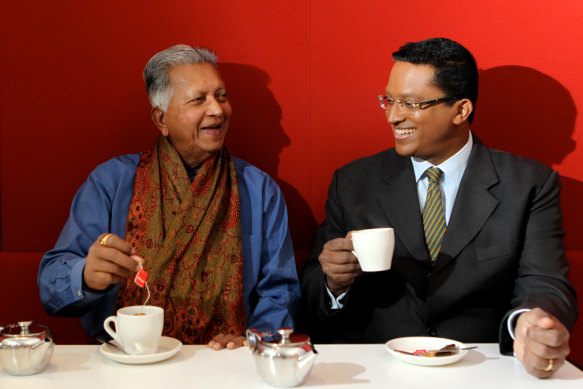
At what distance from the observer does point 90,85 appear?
2320 mm

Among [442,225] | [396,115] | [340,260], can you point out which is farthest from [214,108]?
[442,225]

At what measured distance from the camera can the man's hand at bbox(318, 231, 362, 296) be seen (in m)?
1.67

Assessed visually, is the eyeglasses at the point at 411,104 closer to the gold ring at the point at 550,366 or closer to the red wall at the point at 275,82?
the red wall at the point at 275,82

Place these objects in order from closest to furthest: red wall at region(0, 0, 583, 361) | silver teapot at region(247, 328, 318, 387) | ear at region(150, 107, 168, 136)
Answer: silver teapot at region(247, 328, 318, 387) → ear at region(150, 107, 168, 136) → red wall at region(0, 0, 583, 361)

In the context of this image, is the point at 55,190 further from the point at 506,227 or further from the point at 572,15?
the point at 572,15

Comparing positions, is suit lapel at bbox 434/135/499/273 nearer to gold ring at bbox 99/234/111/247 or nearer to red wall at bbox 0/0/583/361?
red wall at bbox 0/0/583/361

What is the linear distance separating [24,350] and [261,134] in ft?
4.42

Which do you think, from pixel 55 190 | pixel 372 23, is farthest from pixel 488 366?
pixel 55 190

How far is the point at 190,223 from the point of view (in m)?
2.04

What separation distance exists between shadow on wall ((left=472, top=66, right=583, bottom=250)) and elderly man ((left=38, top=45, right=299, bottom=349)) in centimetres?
89

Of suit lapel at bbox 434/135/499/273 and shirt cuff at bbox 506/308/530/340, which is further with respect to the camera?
suit lapel at bbox 434/135/499/273

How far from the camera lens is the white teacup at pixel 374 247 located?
4.79 ft

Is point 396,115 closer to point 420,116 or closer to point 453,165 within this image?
point 420,116

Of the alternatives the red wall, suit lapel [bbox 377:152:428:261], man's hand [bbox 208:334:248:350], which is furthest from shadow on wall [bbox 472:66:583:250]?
man's hand [bbox 208:334:248:350]
